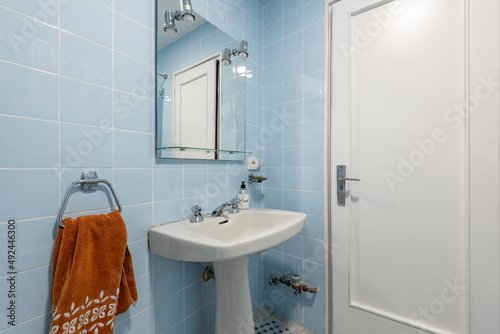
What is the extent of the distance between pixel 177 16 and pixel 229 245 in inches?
37.9

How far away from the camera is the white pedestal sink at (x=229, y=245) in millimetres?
732

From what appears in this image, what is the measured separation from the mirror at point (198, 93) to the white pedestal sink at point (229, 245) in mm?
351

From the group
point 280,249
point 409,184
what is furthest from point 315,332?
point 409,184

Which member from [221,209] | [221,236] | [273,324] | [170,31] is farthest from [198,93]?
[273,324]

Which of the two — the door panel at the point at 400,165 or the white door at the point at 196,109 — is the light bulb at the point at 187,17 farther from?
the door panel at the point at 400,165

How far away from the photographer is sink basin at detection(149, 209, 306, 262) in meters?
0.72

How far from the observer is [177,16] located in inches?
36.4

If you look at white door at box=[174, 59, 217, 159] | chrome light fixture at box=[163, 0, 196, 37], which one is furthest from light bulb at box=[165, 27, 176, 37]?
white door at box=[174, 59, 217, 159]

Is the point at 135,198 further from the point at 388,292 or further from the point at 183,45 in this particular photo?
the point at 388,292

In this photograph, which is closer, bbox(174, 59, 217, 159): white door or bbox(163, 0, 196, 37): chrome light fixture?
bbox(163, 0, 196, 37): chrome light fixture

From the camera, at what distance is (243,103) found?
138cm

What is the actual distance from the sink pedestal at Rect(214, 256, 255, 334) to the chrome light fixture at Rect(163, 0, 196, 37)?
1088mm

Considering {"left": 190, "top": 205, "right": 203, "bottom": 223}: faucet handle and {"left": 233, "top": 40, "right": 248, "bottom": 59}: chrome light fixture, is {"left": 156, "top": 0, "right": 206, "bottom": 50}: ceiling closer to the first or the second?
{"left": 233, "top": 40, "right": 248, "bottom": 59}: chrome light fixture

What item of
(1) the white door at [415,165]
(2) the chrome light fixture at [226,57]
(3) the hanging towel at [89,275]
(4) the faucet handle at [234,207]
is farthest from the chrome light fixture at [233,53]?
(3) the hanging towel at [89,275]
